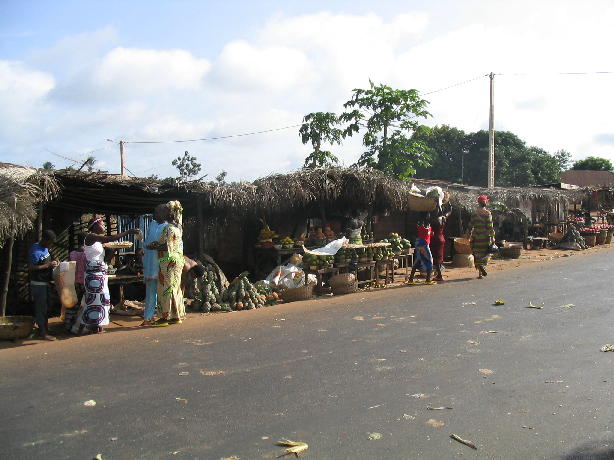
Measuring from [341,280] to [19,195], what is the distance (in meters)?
6.47

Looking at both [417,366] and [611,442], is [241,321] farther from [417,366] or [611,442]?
[611,442]

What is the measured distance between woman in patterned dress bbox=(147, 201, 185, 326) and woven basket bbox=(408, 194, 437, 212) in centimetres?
756

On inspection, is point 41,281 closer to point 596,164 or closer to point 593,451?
point 593,451

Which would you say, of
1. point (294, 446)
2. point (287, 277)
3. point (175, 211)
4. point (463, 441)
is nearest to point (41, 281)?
point (175, 211)

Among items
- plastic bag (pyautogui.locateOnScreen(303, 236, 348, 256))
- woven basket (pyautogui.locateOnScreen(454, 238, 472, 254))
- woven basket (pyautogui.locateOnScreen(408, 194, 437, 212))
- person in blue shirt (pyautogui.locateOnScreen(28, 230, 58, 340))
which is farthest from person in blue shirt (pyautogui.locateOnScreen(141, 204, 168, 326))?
woven basket (pyautogui.locateOnScreen(454, 238, 472, 254))

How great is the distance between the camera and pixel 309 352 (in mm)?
6547

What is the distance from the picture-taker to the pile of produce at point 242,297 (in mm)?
10438

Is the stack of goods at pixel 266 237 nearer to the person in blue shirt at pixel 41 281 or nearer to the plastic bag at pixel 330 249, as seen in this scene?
the plastic bag at pixel 330 249

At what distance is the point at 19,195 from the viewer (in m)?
7.92

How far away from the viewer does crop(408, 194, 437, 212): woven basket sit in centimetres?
1417

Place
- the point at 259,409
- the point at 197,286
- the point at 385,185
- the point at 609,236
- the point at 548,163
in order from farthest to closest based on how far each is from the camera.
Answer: the point at 548,163 < the point at 609,236 < the point at 385,185 < the point at 197,286 < the point at 259,409

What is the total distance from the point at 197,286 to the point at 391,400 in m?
6.83

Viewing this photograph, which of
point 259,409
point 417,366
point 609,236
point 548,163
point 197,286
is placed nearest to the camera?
point 259,409

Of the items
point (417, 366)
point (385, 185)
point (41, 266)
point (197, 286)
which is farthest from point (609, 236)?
point (41, 266)
